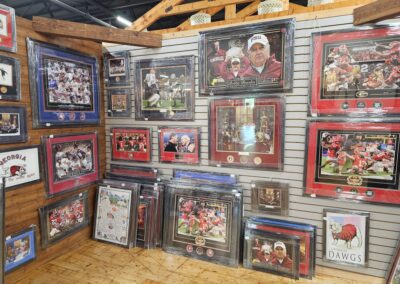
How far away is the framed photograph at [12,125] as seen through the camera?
2.05 metres

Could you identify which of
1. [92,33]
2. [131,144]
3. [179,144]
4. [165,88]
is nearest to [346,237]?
[179,144]

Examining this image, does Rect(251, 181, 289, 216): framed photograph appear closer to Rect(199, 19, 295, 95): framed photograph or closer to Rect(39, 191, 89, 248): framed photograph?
Rect(199, 19, 295, 95): framed photograph

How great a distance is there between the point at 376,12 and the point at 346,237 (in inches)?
68.7

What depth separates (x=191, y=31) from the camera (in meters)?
2.57

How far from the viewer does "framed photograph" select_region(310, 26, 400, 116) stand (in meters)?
1.95

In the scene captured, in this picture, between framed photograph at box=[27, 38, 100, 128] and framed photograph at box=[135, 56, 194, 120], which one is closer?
framed photograph at box=[27, 38, 100, 128]

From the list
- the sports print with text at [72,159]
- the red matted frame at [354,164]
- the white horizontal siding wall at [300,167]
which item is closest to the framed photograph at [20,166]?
the sports print with text at [72,159]

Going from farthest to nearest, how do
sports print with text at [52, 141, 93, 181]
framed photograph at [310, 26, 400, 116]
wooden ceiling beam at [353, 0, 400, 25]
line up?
1. sports print with text at [52, 141, 93, 181]
2. framed photograph at [310, 26, 400, 116]
3. wooden ceiling beam at [353, 0, 400, 25]

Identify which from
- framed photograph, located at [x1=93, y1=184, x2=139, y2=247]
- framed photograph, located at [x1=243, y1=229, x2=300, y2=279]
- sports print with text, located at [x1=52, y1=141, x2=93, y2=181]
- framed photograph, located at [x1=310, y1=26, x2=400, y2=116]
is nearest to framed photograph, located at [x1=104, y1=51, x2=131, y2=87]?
sports print with text, located at [x1=52, y1=141, x2=93, y2=181]

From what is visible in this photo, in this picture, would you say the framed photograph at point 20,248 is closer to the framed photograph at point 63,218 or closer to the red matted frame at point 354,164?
the framed photograph at point 63,218

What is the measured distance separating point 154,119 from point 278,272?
1927mm

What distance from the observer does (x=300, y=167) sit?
229 cm

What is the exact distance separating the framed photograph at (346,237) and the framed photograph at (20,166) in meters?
2.60

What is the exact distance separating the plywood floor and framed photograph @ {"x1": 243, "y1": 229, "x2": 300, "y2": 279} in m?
0.06
